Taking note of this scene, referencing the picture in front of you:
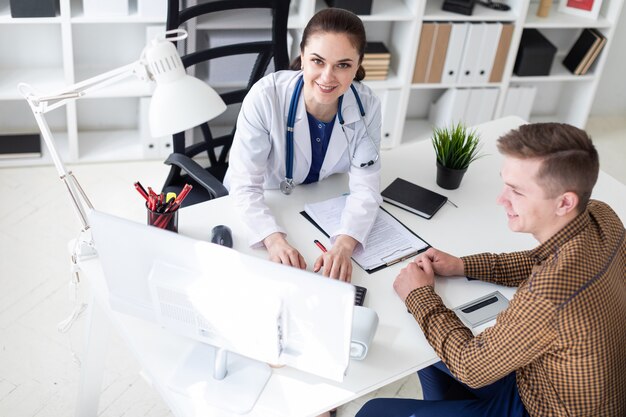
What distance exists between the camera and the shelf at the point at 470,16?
11.4 ft

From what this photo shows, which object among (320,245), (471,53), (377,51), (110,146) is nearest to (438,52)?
(471,53)

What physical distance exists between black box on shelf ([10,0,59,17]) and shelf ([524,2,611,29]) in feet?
7.38

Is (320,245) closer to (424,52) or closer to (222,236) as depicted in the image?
(222,236)

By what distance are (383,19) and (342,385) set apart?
2.27 meters

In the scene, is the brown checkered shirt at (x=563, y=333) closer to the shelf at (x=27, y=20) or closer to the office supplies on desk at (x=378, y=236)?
the office supplies on desk at (x=378, y=236)

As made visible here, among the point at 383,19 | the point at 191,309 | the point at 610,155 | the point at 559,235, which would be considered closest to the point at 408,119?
the point at 383,19

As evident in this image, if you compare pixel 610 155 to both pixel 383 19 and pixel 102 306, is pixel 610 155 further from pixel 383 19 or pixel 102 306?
pixel 102 306

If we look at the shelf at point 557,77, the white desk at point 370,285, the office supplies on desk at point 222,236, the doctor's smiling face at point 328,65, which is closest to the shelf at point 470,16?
the shelf at point 557,77

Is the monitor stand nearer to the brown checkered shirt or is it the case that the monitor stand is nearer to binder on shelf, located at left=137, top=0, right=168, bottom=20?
the brown checkered shirt

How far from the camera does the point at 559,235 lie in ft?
A: 5.16

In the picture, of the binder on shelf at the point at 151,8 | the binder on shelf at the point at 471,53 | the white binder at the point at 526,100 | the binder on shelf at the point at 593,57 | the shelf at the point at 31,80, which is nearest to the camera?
the binder on shelf at the point at 151,8

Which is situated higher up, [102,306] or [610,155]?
[102,306]

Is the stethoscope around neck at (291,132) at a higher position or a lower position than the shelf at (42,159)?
higher

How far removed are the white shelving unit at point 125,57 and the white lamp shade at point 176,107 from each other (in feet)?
5.68
